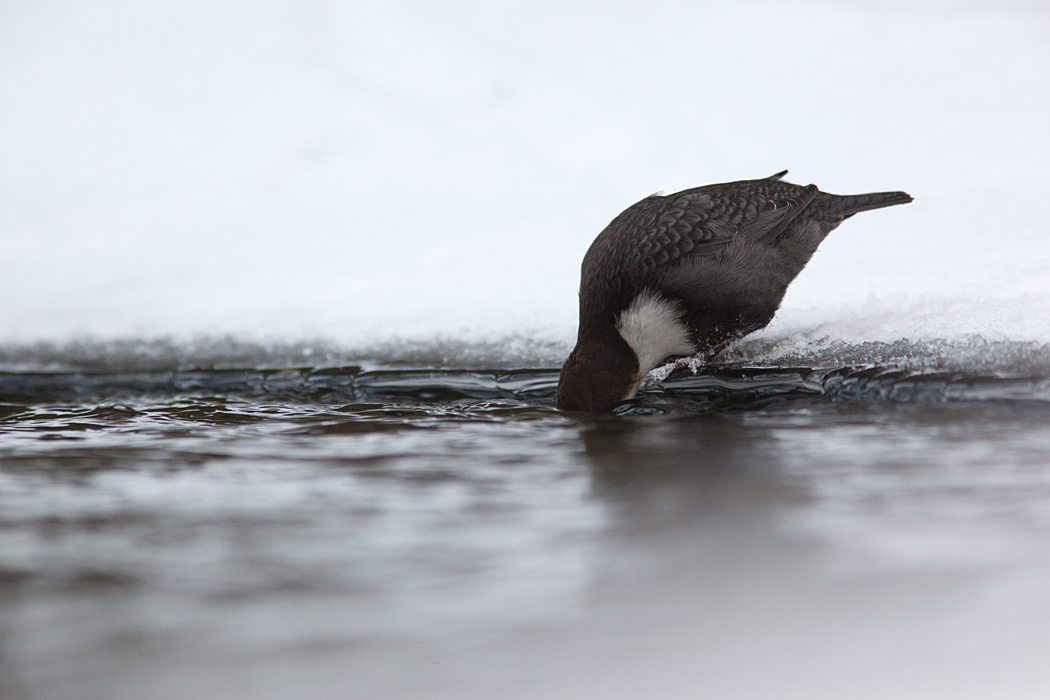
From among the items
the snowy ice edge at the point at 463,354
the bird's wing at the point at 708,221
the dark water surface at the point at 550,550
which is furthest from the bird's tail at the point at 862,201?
the dark water surface at the point at 550,550

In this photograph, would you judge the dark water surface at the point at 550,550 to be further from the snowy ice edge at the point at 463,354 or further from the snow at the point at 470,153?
the snow at the point at 470,153

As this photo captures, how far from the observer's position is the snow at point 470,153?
3.59 metres

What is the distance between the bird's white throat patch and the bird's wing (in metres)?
0.09

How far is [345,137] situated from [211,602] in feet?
14.9

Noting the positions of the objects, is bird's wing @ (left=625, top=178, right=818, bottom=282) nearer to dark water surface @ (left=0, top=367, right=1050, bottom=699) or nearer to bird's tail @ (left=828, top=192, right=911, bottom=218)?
bird's tail @ (left=828, top=192, right=911, bottom=218)

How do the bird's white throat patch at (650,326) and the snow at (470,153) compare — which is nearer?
the bird's white throat patch at (650,326)

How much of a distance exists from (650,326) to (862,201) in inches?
47.5

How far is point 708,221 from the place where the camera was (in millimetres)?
2762

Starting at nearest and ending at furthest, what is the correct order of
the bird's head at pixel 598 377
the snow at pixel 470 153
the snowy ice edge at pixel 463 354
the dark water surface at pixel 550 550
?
the dark water surface at pixel 550 550 < the snowy ice edge at pixel 463 354 < the bird's head at pixel 598 377 < the snow at pixel 470 153

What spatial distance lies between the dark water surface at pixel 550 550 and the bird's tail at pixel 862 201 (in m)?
0.93

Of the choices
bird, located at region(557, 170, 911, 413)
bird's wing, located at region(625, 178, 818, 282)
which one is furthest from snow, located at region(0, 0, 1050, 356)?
bird's wing, located at region(625, 178, 818, 282)

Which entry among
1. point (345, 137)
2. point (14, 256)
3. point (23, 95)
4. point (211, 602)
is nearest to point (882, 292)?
point (211, 602)

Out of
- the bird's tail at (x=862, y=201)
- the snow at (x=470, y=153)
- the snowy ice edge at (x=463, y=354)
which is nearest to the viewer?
the snowy ice edge at (x=463, y=354)

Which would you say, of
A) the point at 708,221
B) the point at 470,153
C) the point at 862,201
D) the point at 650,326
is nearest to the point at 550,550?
the point at 650,326
